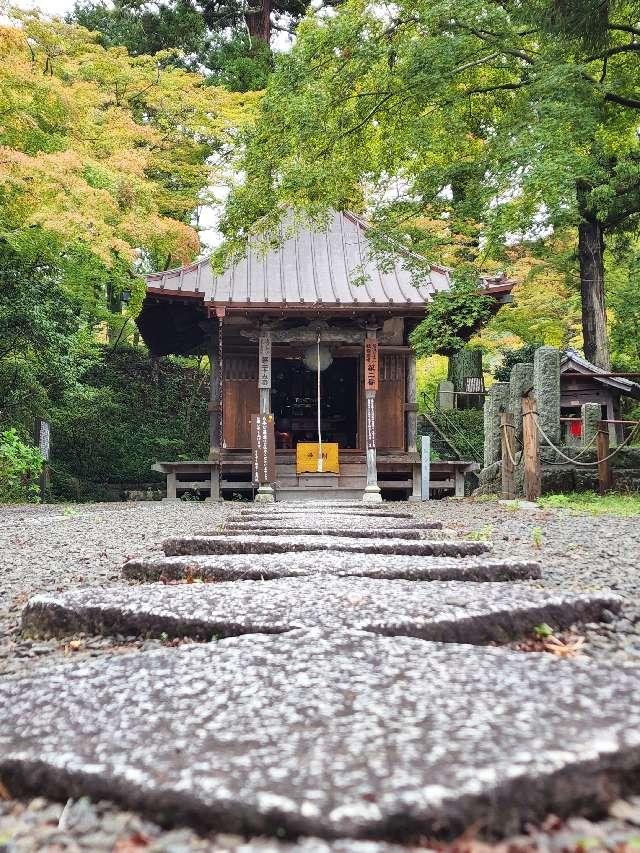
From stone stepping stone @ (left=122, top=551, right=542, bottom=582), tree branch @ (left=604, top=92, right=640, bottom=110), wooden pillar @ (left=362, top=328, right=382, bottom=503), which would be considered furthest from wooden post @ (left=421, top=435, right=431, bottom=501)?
stone stepping stone @ (left=122, top=551, right=542, bottom=582)

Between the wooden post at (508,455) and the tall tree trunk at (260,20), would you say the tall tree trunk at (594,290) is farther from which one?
the tall tree trunk at (260,20)

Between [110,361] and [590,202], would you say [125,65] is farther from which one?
[590,202]

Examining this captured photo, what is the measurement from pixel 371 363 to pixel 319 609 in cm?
944

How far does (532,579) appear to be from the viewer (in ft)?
8.35

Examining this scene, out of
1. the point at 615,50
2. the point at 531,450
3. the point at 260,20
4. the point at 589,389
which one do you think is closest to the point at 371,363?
the point at 531,450

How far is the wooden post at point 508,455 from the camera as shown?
29.1ft

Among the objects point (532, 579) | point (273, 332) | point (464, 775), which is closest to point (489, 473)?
point (273, 332)

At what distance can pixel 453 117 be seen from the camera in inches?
331

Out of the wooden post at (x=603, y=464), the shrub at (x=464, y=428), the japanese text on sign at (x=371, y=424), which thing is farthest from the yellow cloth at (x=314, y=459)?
the shrub at (x=464, y=428)

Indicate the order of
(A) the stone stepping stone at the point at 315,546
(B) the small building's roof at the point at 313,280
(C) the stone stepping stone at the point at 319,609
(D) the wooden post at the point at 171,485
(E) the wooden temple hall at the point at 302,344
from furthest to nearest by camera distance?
(D) the wooden post at the point at 171,485, (E) the wooden temple hall at the point at 302,344, (B) the small building's roof at the point at 313,280, (A) the stone stepping stone at the point at 315,546, (C) the stone stepping stone at the point at 319,609

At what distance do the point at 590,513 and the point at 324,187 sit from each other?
15.3 feet

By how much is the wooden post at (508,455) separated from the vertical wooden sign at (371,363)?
252 cm

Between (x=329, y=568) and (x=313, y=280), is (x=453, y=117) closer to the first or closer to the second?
(x=313, y=280)

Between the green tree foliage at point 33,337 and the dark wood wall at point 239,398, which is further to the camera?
the dark wood wall at point 239,398
